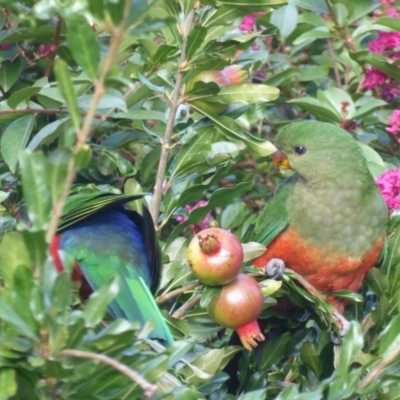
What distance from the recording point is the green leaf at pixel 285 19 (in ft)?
10.8

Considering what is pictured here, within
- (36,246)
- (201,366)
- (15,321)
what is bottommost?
(201,366)

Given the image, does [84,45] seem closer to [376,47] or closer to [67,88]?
[67,88]

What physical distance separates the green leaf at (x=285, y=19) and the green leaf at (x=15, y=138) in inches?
51.0

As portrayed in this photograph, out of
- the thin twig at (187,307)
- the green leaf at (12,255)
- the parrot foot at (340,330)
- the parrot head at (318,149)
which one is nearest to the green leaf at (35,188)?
the green leaf at (12,255)

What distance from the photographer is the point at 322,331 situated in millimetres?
2098

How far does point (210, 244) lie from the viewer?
69.2 inches

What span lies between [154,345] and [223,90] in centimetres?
95

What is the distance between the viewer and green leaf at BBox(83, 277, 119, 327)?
3.86 ft

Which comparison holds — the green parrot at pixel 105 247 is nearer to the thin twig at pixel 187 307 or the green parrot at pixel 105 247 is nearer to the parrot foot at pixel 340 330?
the thin twig at pixel 187 307

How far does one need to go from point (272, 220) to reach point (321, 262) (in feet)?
0.72

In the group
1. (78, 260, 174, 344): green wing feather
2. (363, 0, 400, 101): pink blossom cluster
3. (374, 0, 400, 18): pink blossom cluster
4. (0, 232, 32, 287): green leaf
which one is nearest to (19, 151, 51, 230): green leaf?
(0, 232, 32, 287): green leaf

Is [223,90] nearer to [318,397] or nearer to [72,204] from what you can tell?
[72,204]

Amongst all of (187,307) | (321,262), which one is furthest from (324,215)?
(187,307)

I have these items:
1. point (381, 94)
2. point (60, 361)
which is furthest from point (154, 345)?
point (381, 94)
